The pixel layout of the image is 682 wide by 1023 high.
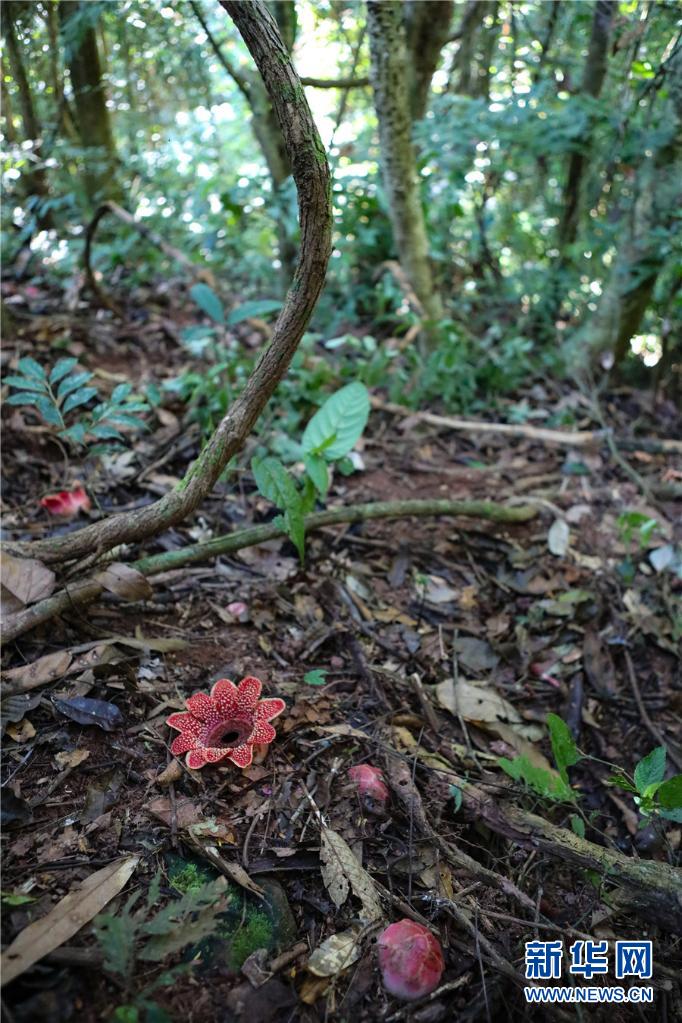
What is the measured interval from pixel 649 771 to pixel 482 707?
2.16 feet

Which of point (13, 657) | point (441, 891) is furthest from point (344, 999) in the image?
point (13, 657)

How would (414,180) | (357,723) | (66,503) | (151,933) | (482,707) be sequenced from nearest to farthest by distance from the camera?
(151,933), (357,723), (482,707), (66,503), (414,180)

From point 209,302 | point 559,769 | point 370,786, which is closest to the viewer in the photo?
point 370,786

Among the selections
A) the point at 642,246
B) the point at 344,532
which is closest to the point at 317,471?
the point at 344,532

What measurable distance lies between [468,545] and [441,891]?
168 cm

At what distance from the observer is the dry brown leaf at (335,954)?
1.39m

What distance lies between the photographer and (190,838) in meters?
1.57

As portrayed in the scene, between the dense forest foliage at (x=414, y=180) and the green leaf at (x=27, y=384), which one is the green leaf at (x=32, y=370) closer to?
the green leaf at (x=27, y=384)

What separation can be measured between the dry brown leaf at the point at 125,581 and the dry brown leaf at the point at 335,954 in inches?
43.2

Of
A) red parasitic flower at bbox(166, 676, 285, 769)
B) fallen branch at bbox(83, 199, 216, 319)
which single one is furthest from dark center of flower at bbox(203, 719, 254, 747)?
fallen branch at bbox(83, 199, 216, 319)

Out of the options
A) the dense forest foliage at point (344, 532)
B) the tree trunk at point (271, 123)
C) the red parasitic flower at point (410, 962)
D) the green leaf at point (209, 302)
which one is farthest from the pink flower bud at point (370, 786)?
the tree trunk at point (271, 123)

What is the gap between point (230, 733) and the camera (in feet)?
6.16

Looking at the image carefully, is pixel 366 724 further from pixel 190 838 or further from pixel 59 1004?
pixel 59 1004

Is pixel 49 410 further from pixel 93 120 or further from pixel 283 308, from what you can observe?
pixel 93 120
